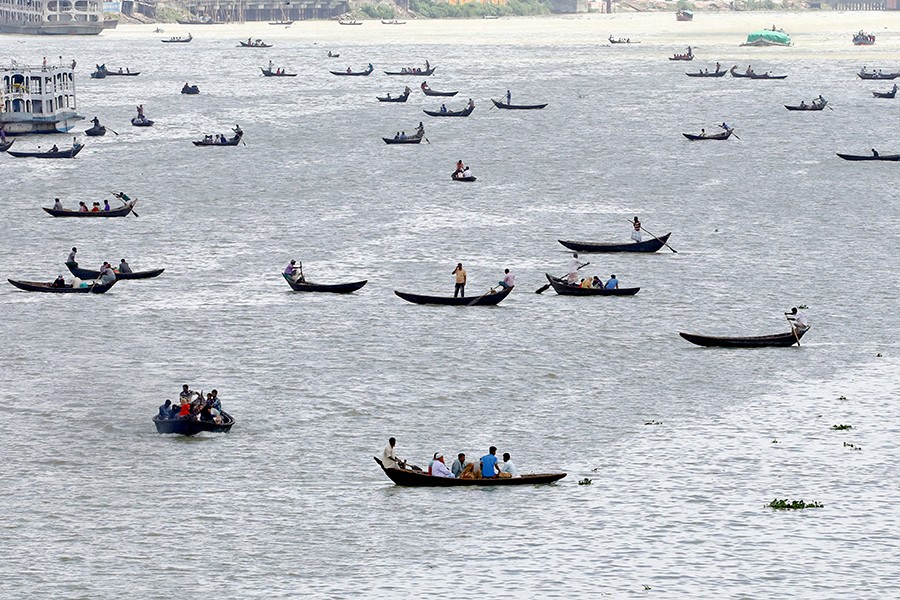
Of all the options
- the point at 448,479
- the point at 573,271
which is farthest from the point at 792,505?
the point at 573,271

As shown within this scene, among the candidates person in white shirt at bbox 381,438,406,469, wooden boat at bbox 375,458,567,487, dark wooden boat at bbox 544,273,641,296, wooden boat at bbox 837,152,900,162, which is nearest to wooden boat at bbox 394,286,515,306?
dark wooden boat at bbox 544,273,641,296

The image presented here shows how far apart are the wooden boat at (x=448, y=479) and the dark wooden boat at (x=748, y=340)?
21.0 metres

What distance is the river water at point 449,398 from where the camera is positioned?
173ft

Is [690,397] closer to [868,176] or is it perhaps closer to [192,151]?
[868,176]

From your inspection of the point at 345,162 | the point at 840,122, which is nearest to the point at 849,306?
the point at 345,162

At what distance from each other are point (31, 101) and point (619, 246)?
9634 cm

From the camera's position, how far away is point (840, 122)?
19262cm

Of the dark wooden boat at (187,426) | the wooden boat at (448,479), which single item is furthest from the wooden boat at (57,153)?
the wooden boat at (448,479)

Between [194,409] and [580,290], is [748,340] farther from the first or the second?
[194,409]

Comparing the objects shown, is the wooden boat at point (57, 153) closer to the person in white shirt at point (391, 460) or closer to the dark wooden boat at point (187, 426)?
the dark wooden boat at point (187, 426)

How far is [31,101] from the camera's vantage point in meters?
180

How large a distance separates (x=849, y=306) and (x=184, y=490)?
140 ft

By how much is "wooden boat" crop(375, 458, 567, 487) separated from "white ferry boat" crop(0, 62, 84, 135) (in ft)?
419

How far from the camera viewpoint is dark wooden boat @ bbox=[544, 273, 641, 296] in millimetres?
90688
